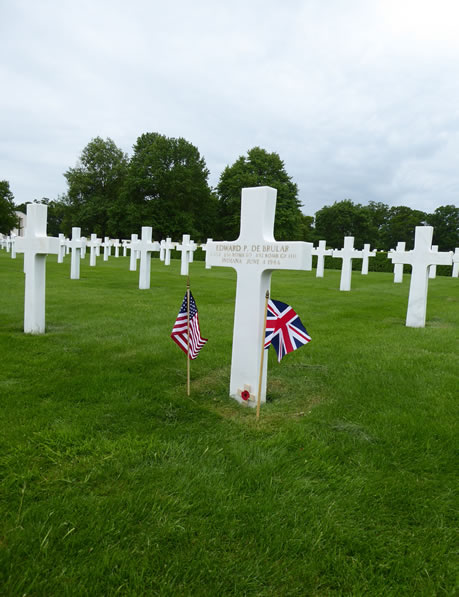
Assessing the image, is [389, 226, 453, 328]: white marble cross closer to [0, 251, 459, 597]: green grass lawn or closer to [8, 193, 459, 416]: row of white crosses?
[0, 251, 459, 597]: green grass lawn

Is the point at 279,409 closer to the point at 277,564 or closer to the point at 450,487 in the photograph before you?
the point at 450,487

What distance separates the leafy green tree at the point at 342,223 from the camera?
57.9 meters

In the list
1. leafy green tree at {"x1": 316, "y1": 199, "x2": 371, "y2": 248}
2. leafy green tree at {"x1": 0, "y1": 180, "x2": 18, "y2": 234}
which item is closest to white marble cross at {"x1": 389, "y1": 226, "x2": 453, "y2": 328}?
leafy green tree at {"x1": 0, "y1": 180, "x2": 18, "y2": 234}

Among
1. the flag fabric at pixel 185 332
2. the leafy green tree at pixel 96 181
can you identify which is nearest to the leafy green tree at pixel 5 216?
the leafy green tree at pixel 96 181

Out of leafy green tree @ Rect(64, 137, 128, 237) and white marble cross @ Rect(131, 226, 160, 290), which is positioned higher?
leafy green tree @ Rect(64, 137, 128, 237)

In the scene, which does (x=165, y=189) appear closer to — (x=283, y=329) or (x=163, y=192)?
(x=163, y=192)


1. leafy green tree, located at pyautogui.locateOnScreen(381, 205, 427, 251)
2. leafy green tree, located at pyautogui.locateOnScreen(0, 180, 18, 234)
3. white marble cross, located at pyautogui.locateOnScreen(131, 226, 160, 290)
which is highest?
leafy green tree, located at pyautogui.locateOnScreen(381, 205, 427, 251)

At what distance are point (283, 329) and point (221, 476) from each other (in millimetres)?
1556

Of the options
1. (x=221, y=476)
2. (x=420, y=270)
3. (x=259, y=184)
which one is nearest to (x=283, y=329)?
(x=221, y=476)

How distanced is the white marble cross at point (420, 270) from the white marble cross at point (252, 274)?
18.6 ft

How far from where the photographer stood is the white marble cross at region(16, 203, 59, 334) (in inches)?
274

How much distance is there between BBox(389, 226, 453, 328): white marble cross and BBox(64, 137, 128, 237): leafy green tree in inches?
1720

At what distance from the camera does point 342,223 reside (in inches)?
Result: 2295

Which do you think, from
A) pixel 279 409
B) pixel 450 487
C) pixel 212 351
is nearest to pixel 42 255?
pixel 212 351
